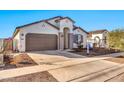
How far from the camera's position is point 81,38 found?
7.66 metres

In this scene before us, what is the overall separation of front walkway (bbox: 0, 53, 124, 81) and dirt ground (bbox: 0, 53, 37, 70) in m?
0.17

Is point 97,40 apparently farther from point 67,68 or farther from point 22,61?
point 22,61

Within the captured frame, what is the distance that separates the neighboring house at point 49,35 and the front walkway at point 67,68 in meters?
0.62

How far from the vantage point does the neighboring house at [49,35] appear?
699 centimetres

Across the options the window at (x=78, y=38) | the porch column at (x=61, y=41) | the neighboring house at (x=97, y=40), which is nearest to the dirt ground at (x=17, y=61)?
the porch column at (x=61, y=41)

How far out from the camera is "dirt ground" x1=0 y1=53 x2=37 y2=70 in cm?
627

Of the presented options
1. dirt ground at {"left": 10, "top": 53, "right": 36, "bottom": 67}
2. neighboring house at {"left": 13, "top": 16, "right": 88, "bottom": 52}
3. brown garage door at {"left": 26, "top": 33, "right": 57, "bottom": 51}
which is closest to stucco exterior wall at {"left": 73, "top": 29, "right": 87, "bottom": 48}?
neighboring house at {"left": 13, "top": 16, "right": 88, "bottom": 52}

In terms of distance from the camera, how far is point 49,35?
752 cm

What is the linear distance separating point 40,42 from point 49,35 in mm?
454

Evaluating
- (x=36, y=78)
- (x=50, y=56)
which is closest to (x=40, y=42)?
(x=50, y=56)

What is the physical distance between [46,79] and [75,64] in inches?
53.3

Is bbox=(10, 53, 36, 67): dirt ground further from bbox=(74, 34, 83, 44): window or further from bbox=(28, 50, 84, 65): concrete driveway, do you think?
bbox=(74, 34, 83, 44): window
